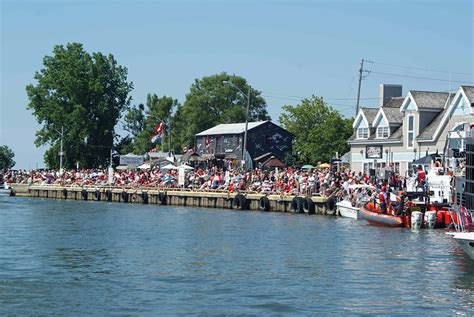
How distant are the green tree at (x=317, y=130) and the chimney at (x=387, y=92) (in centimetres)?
1511

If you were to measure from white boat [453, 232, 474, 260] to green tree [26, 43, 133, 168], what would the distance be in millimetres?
80029

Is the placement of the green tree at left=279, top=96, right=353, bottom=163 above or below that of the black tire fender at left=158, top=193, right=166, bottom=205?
above

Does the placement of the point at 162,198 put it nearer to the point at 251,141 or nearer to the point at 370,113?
the point at 370,113

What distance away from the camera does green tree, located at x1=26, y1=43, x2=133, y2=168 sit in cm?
10712

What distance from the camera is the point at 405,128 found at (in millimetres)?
67500

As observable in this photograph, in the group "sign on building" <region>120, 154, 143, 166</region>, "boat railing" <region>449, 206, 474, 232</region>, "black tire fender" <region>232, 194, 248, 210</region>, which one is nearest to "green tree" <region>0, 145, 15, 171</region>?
"sign on building" <region>120, 154, 143, 166</region>

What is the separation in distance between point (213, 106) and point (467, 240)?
104 m

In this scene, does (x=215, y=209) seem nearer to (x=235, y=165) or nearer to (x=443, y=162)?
(x=443, y=162)

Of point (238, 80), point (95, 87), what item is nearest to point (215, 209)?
point (95, 87)

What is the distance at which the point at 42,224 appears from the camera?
4953cm

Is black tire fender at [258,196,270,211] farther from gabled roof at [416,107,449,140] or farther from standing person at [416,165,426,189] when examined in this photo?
standing person at [416,165,426,189]

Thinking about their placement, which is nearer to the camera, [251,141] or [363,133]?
[363,133]

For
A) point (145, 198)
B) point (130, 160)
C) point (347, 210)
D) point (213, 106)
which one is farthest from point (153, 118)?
point (347, 210)

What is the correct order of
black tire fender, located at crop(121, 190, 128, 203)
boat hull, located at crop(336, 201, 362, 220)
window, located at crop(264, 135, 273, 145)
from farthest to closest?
window, located at crop(264, 135, 273, 145) < black tire fender, located at crop(121, 190, 128, 203) < boat hull, located at crop(336, 201, 362, 220)
